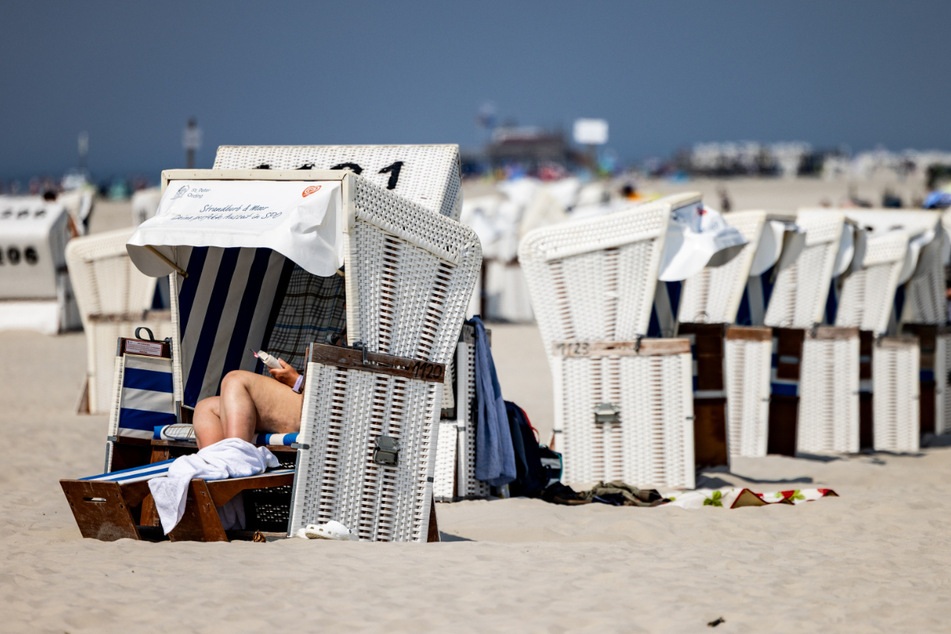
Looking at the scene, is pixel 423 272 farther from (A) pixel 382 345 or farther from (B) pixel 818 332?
(B) pixel 818 332

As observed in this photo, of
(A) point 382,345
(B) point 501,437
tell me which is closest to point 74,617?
(A) point 382,345

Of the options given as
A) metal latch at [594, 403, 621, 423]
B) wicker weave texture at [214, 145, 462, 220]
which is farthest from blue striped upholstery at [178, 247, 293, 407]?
metal latch at [594, 403, 621, 423]

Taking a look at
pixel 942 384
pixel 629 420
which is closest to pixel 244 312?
pixel 629 420

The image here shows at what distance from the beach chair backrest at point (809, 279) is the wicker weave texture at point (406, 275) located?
430 cm

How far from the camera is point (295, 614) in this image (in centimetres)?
362

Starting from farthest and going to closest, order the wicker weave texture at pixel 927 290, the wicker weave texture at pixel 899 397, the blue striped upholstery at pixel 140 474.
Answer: the wicker weave texture at pixel 927 290
the wicker weave texture at pixel 899 397
the blue striped upholstery at pixel 140 474

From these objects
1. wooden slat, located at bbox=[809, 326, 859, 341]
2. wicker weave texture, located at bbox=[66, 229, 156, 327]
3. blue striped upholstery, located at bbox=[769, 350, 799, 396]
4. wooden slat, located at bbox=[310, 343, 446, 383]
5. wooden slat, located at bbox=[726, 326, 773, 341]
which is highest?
wicker weave texture, located at bbox=[66, 229, 156, 327]

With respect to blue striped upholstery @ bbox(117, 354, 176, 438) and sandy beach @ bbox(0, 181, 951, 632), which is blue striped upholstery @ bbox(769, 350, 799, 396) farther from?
blue striped upholstery @ bbox(117, 354, 176, 438)

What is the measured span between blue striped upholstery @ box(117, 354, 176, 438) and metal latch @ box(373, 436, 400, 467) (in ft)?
4.32

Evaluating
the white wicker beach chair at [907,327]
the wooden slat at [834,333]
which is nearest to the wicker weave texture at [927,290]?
the white wicker beach chair at [907,327]

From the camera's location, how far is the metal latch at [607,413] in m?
6.86

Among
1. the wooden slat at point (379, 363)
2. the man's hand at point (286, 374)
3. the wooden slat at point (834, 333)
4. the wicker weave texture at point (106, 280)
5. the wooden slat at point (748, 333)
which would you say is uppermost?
the wicker weave texture at point (106, 280)

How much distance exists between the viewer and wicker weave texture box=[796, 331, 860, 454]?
28.7 ft

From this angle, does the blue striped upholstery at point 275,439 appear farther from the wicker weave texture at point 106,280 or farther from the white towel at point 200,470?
the wicker weave texture at point 106,280
